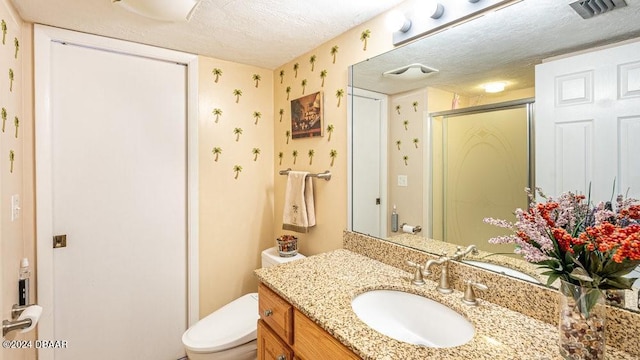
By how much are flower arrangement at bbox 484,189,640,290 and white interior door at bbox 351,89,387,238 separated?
0.80m

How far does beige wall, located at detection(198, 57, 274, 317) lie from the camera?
80.2 inches

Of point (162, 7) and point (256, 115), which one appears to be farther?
point (256, 115)

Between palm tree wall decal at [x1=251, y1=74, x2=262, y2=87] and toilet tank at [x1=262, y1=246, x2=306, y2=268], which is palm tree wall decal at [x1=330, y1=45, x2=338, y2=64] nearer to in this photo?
palm tree wall decal at [x1=251, y1=74, x2=262, y2=87]

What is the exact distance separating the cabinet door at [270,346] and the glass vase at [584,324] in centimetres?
83

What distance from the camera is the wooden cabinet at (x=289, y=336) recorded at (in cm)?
90

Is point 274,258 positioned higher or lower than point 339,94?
lower

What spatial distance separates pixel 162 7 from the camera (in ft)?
4.17

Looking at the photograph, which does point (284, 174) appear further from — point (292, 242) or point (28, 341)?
point (28, 341)

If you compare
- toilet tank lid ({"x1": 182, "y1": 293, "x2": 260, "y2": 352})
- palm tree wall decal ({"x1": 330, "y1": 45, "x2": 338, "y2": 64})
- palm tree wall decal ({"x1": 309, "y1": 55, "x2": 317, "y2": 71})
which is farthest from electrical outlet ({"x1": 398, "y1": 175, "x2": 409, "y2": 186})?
toilet tank lid ({"x1": 182, "y1": 293, "x2": 260, "y2": 352})

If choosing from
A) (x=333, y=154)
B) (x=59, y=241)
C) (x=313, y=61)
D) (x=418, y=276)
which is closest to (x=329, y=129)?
(x=333, y=154)

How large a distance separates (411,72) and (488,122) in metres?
0.43

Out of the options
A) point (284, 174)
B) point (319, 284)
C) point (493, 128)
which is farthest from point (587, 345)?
point (284, 174)

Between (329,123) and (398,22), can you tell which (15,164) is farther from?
(398,22)

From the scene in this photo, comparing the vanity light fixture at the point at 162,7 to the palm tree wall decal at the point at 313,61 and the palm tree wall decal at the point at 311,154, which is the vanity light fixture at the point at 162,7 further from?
the palm tree wall decal at the point at 311,154
